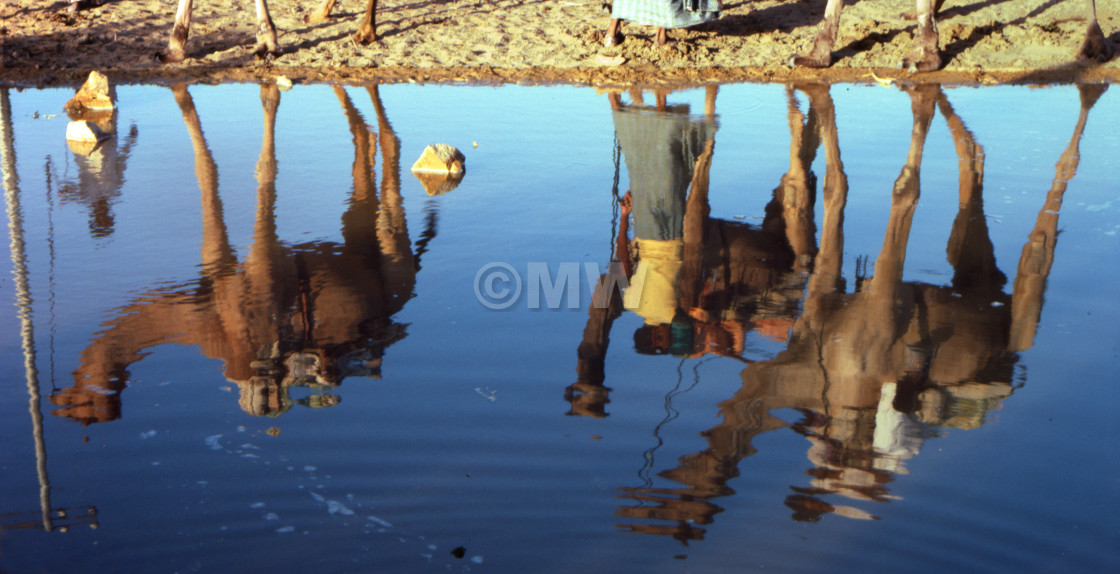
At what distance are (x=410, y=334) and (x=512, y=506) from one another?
144cm

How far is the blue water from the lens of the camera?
2.93 m

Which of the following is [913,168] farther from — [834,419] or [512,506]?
[512,506]

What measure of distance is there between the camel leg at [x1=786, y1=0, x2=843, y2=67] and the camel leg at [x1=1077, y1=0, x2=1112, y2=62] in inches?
121

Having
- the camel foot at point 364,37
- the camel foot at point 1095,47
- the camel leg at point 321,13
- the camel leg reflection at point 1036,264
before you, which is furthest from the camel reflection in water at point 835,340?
the camel leg at point 321,13

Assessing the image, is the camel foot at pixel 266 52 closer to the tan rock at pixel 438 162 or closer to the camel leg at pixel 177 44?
the camel leg at pixel 177 44

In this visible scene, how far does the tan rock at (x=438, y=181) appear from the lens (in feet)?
21.6

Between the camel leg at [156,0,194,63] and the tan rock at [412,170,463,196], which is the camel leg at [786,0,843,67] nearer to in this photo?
the tan rock at [412,170,463,196]

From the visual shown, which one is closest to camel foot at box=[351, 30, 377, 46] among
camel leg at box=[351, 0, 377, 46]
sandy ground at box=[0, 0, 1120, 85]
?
camel leg at box=[351, 0, 377, 46]

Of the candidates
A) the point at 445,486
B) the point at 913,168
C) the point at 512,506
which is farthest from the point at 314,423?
the point at 913,168

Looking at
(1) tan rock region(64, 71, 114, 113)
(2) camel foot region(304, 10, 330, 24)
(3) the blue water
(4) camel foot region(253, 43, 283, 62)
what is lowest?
(3) the blue water

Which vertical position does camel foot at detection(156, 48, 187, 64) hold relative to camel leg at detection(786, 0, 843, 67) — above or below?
below

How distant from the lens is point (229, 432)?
11.5ft

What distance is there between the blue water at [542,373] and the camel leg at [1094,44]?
5258 mm

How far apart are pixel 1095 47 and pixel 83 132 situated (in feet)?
36.9
